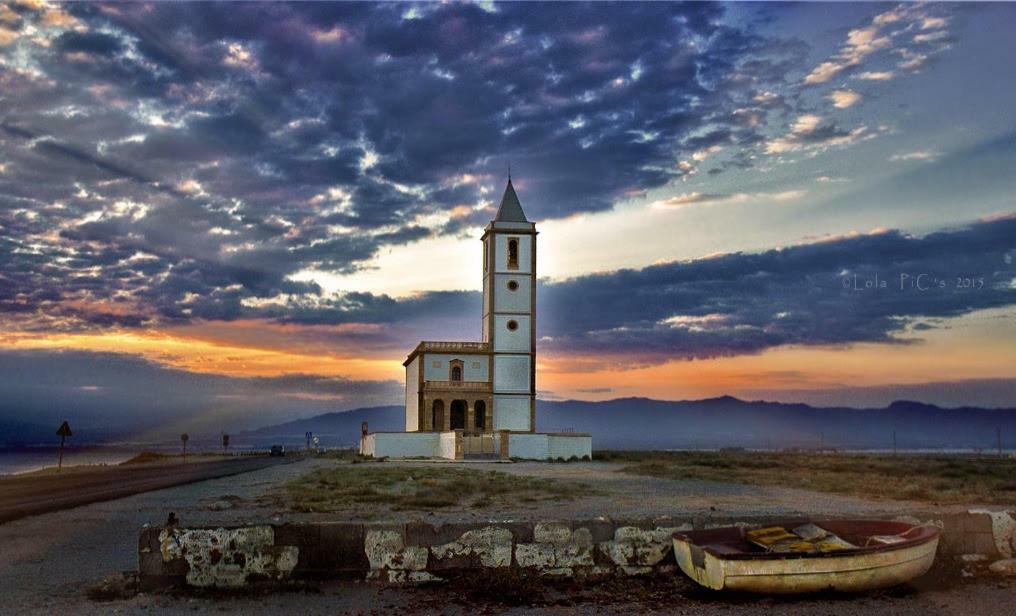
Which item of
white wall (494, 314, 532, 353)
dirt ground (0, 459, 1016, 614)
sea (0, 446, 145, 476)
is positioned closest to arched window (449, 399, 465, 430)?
white wall (494, 314, 532, 353)

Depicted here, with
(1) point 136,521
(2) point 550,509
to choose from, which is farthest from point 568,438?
(1) point 136,521

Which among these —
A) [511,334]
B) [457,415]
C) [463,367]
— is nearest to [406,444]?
[457,415]

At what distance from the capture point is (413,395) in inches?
2345

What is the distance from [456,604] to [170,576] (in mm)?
3001

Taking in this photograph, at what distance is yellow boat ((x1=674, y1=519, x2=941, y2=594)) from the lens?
8.27m

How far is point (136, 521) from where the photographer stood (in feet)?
56.0

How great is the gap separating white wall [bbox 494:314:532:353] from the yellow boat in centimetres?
4784

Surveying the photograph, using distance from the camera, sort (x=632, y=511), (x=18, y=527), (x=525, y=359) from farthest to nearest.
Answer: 1. (x=525, y=359)
2. (x=632, y=511)
3. (x=18, y=527)

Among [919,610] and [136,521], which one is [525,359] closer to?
[136,521]

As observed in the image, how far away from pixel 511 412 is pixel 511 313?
6875 mm

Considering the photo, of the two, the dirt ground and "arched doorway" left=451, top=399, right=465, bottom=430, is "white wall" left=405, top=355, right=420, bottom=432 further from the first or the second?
the dirt ground

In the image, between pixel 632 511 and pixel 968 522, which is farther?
pixel 632 511

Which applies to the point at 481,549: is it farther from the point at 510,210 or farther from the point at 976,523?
the point at 510,210

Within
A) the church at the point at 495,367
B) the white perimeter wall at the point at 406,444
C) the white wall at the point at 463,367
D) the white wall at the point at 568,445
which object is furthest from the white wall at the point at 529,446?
the white wall at the point at 463,367
